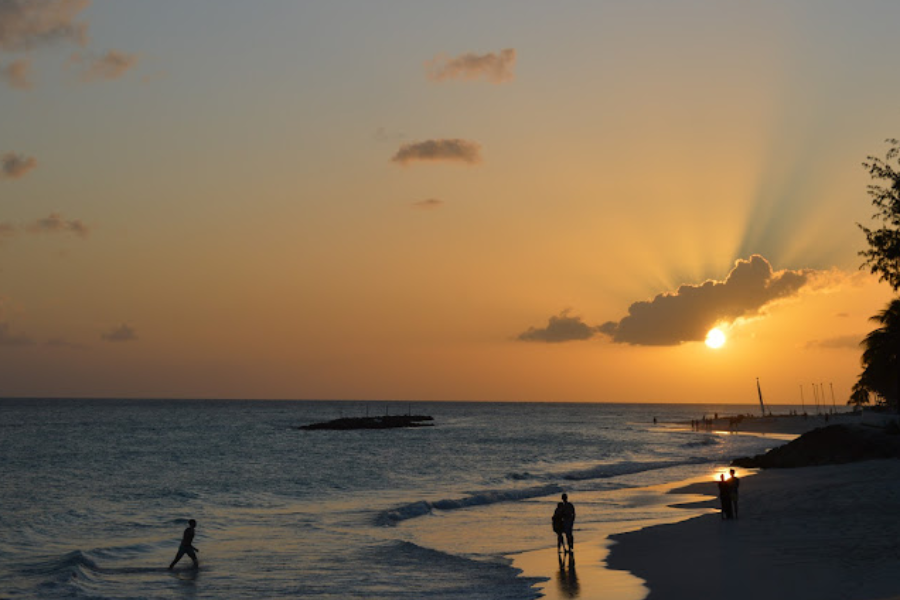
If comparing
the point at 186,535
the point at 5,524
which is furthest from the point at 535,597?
the point at 5,524

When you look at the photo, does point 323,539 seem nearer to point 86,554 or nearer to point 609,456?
point 86,554

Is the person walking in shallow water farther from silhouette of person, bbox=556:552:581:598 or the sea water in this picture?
silhouette of person, bbox=556:552:581:598

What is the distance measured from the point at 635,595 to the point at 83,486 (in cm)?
4636

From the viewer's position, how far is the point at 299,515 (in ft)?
132

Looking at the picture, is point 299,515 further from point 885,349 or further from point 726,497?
point 885,349

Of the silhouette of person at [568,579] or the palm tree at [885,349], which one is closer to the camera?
the silhouette of person at [568,579]

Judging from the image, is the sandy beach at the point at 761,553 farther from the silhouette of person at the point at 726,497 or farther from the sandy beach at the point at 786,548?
the silhouette of person at the point at 726,497

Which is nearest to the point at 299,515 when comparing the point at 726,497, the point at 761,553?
the point at 726,497

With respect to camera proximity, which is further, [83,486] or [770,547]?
[83,486]

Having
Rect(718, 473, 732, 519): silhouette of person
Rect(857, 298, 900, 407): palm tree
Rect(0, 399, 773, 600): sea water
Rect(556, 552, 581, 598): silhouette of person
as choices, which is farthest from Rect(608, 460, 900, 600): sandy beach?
Rect(857, 298, 900, 407): palm tree

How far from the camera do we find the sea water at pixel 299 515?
24359 millimetres

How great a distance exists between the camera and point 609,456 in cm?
8394

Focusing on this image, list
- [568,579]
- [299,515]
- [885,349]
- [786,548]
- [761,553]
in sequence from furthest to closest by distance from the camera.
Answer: [885,349] < [299,515] < [786,548] < [761,553] < [568,579]

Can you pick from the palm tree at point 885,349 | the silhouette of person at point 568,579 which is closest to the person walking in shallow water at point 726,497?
the silhouette of person at point 568,579
